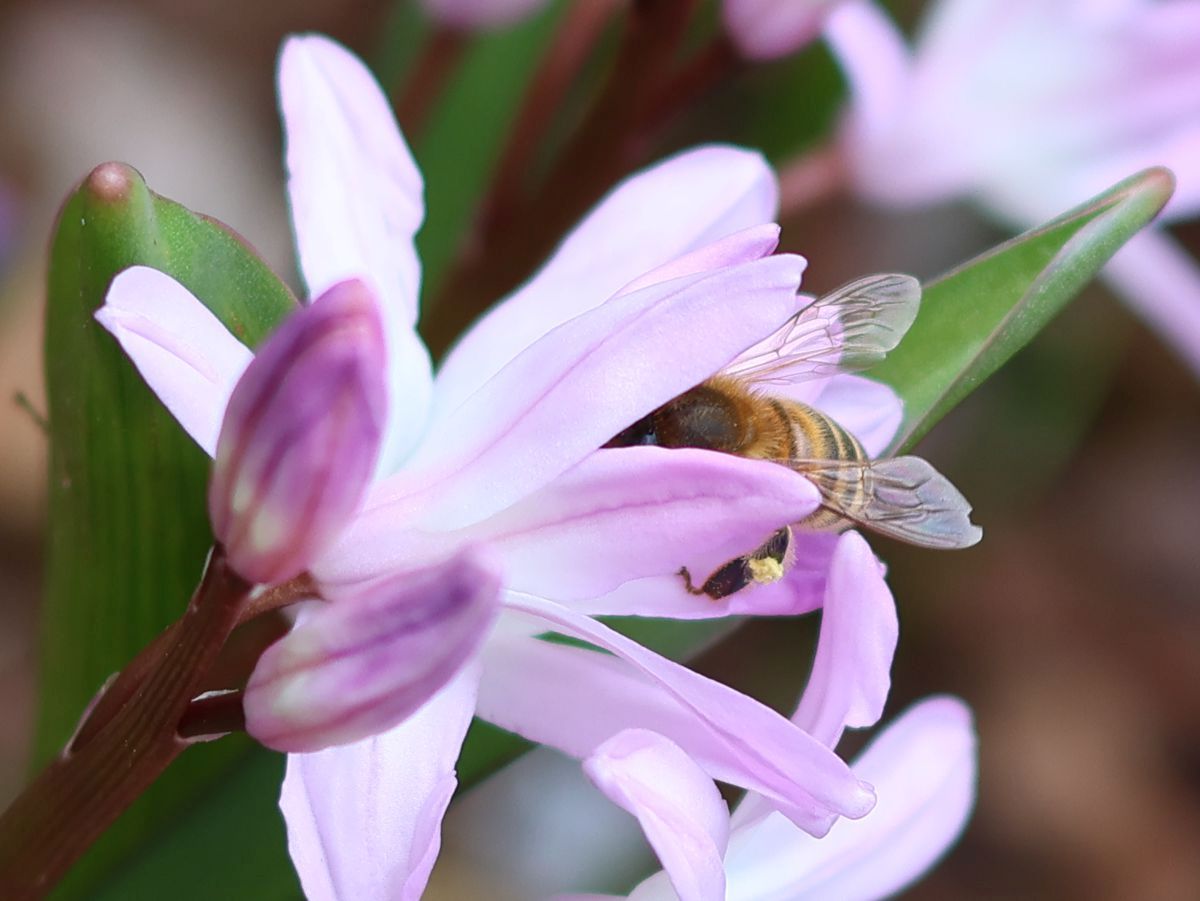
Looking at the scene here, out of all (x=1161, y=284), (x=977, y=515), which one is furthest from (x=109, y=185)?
(x=977, y=515)

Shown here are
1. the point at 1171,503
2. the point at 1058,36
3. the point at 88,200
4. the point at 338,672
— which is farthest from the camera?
the point at 1171,503

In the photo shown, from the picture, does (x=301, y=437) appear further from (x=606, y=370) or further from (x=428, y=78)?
(x=428, y=78)

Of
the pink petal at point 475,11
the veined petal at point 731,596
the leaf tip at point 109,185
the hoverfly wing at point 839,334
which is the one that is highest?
the leaf tip at point 109,185

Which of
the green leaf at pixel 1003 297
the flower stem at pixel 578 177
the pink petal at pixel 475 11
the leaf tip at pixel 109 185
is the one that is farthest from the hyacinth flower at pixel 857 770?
the pink petal at pixel 475 11

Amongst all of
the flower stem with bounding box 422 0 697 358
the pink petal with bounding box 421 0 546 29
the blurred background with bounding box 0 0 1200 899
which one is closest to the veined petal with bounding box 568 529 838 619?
the flower stem with bounding box 422 0 697 358

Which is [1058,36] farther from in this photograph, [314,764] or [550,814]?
[550,814]

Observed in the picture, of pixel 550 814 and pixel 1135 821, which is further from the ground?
pixel 550 814

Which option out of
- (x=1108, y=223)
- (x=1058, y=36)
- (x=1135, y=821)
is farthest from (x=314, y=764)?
(x=1135, y=821)

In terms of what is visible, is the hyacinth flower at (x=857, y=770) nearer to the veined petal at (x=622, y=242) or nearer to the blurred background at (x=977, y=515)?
the veined petal at (x=622, y=242)
